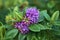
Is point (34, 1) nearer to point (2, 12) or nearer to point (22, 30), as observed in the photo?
point (2, 12)

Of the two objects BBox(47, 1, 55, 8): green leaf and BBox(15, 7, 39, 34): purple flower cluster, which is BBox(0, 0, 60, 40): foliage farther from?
BBox(47, 1, 55, 8): green leaf

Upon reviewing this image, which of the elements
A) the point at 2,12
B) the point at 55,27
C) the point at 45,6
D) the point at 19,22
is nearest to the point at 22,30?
the point at 19,22

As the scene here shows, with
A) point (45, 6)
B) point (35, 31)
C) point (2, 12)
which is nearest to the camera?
point (35, 31)

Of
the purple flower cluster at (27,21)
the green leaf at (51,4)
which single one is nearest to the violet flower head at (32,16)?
the purple flower cluster at (27,21)

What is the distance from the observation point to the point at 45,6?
1400mm

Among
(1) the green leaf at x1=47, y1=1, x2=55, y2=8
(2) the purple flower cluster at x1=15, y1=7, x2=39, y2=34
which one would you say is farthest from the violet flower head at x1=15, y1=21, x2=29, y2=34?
(1) the green leaf at x1=47, y1=1, x2=55, y2=8

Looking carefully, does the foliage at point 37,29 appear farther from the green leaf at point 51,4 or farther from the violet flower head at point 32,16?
the green leaf at point 51,4

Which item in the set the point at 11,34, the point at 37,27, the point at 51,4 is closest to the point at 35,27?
the point at 37,27

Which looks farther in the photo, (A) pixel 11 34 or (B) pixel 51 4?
(B) pixel 51 4

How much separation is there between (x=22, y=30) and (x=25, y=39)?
6cm

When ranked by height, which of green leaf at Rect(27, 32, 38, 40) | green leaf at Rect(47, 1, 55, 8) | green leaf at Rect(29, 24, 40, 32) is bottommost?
green leaf at Rect(27, 32, 38, 40)

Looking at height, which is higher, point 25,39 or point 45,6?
point 45,6

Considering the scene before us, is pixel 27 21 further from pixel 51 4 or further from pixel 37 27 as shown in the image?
pixel 51 4

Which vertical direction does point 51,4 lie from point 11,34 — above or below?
above
